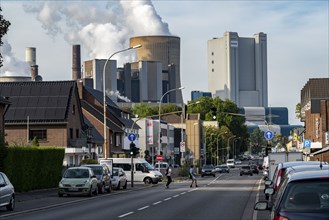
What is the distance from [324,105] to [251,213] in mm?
67865

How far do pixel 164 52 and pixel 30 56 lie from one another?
43.9 metres

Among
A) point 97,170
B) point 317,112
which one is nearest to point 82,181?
point 97,170

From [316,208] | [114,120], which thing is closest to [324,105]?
[114,120]

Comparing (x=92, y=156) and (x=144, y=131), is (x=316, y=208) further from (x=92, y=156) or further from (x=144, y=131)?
(x=144, y=131)

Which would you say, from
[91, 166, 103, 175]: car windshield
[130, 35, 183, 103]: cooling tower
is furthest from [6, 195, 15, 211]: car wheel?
[130, 35, 183, 103]: cooling tower

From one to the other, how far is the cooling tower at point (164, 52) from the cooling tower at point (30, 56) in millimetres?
31327

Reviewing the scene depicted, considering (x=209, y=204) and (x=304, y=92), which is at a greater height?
(x=304, y=92)

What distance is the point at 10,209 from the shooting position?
28672mm

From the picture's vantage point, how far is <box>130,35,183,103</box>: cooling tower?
166000 mm

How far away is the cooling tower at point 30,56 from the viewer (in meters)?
135

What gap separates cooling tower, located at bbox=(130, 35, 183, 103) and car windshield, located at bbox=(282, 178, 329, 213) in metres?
152

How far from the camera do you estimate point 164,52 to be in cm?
17212

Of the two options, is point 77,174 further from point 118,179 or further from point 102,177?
point 118,179

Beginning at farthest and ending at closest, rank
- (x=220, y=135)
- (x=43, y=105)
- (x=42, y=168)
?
(x=220, y=135), (x=43, y=105), (x=42, y=168)
